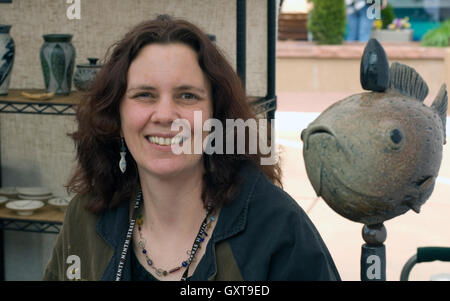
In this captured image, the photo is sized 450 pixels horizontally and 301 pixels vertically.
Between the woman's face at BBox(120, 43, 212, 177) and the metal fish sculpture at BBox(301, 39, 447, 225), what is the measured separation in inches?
12.8

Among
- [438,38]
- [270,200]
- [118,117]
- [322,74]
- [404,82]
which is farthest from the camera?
[438,38]

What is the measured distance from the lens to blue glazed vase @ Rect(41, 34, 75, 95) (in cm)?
304

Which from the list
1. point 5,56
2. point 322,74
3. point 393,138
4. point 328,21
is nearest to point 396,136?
point 393,138

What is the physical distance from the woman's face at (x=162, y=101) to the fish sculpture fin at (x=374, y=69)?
44 cm

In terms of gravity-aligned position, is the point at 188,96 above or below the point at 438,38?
below

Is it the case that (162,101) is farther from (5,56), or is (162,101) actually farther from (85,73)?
(5,56)

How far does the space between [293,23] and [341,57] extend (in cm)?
284

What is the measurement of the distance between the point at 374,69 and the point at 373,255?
1.55 ft

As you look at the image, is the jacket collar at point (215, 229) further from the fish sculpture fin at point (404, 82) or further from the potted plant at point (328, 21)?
the potted plant at point (328, 21)

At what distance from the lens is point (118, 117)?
2.04m

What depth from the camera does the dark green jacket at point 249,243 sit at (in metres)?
1.78

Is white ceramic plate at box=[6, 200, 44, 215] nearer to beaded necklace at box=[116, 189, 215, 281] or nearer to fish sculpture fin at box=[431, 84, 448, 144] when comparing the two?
beaded necklace at box=[116, 189, 215, 281]

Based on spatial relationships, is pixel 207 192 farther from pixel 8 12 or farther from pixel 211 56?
pixel 8 12
